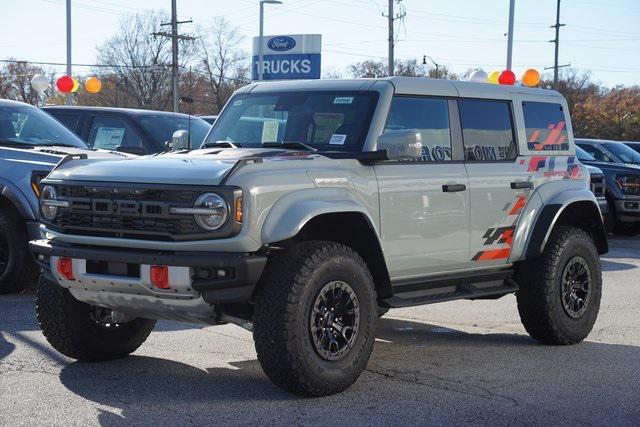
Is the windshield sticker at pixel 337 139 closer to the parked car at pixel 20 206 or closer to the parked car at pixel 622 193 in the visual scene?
→ the parked car at pixel 20 206

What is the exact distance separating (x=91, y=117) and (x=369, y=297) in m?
7.53

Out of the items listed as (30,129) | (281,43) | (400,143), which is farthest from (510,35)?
(400,143)

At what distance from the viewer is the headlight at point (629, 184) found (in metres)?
17.7

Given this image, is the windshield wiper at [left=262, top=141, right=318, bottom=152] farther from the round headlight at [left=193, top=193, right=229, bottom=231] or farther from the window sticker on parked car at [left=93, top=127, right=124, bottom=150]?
the window sticker on parked car at [left=93, top=127, right=124, bottom=150]

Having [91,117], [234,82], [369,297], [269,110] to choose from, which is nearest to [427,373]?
[369,297]

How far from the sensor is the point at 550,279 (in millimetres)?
7332

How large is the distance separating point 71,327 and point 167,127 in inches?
256

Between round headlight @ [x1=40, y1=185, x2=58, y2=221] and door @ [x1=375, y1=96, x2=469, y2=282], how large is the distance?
1946 millimetres

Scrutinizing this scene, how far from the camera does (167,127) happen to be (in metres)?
12.5

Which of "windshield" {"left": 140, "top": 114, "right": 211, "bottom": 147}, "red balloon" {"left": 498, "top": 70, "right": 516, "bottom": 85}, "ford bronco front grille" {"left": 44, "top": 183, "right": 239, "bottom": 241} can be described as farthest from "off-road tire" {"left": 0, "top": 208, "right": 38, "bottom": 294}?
"red balloon" {"left": 498, "top": 70, "right": 516, "bottom": 85}

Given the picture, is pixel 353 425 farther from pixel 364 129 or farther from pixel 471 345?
pixel 471 345

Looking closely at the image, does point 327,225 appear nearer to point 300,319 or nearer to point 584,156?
point 300,319

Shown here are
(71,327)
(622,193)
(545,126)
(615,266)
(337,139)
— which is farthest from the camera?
(622,193)

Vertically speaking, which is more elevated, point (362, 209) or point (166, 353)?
point (362, 209)
